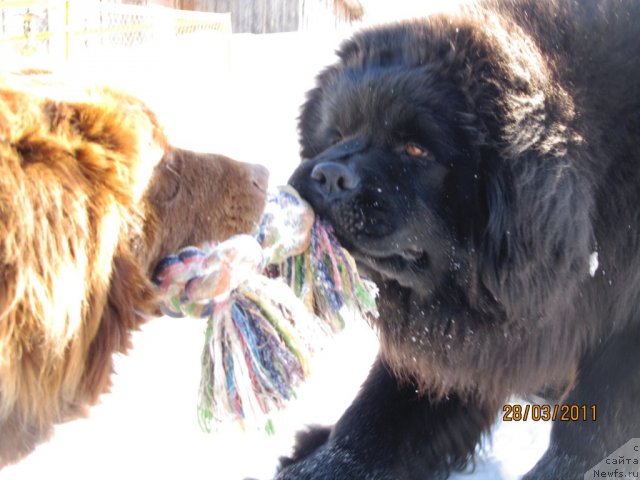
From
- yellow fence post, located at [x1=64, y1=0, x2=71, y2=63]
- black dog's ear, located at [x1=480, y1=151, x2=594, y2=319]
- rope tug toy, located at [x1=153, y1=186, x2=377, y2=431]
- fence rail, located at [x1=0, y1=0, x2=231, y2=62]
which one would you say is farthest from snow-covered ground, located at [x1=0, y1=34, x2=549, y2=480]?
yellow fence post, located at [x1=64, y1=0, x2=71, y2=63]

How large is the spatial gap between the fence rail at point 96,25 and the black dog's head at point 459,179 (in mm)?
5975

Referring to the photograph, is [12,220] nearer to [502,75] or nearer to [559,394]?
[502,75]

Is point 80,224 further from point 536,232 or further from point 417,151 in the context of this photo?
point 536,232

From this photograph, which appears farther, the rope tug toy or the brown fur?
the rope tug toy

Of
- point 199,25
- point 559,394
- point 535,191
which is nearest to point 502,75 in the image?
point 535,191

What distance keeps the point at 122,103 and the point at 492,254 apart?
109cm

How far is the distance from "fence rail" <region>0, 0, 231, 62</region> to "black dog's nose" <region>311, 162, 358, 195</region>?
19.7 ft

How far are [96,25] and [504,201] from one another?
968 cm

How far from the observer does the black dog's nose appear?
1.94 m

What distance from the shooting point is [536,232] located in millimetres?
1916

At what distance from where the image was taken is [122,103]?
1.57m

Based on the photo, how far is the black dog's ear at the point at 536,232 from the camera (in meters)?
1.86

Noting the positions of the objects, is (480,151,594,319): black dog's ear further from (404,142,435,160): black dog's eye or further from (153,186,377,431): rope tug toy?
(153,186,377,431): rope tug toy

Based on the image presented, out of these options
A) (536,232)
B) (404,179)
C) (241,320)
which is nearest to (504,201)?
(536,232)
